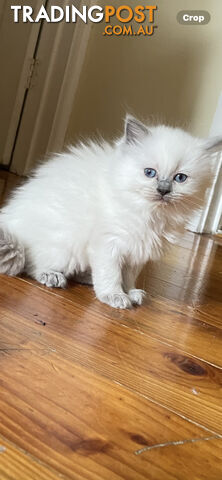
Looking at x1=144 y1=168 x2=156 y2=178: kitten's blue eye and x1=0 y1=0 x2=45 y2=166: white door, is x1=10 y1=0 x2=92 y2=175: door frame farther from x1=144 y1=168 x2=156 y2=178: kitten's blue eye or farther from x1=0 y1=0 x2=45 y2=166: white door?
x1=144 y1=168 x2=156 y2=178: kitten's blue eye

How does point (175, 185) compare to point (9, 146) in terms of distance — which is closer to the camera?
point (175, 185)

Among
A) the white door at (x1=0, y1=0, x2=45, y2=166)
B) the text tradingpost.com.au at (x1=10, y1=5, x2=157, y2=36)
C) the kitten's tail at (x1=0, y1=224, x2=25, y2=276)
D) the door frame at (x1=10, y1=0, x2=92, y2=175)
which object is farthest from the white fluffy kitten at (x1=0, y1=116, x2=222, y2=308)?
the white door at (x1=0, y1=0, x2=45, y2=166)

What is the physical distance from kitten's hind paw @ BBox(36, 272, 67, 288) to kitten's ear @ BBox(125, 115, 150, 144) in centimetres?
39

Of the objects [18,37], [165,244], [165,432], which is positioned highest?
[18,37]

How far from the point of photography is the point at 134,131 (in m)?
1.22

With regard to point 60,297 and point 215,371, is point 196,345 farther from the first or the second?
point 60,297

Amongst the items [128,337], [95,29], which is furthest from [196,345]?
[95,29]

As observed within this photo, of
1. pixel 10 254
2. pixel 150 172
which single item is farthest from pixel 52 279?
pixel 150 172

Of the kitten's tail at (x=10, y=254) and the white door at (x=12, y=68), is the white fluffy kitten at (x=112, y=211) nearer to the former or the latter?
the kitten's tail at (x=10, y=254)

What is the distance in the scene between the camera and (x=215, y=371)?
947mm

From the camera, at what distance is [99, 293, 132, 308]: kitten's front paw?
3.95 feet

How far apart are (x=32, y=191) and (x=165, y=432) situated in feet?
2.81

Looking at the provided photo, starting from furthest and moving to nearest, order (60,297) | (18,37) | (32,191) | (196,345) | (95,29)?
(18,37) < (95,29) < (32,191) < (60,297) < (196,345)

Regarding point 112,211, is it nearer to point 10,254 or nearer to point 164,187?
point 164,187
